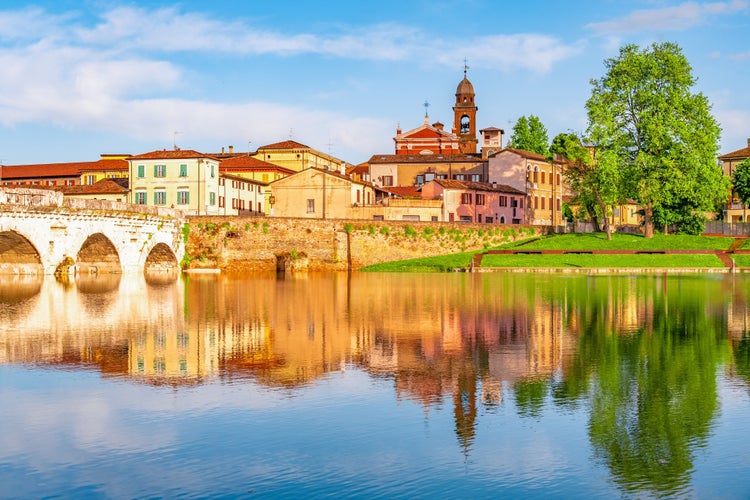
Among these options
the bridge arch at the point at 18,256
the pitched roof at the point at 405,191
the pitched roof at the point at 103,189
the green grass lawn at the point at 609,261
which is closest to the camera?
the bridge arch at the point at 18,256

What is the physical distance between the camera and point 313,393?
19.2m

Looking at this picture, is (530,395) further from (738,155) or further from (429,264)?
(738,155)

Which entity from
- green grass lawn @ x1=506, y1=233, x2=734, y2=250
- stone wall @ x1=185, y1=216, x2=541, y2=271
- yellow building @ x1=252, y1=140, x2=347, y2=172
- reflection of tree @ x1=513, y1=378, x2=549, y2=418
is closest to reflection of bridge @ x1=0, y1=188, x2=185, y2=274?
stone wall @ x1=185, y1=216, x2=541, y2=271

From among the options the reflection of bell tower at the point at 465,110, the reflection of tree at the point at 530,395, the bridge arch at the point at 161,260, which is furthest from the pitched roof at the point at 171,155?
the reflection of tree at the point at 530,395

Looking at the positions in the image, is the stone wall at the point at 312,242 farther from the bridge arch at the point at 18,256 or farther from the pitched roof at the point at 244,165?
the pitched roof at the point at 244,165

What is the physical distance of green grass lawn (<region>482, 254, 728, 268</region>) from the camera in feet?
258

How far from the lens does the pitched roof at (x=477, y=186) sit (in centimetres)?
10431

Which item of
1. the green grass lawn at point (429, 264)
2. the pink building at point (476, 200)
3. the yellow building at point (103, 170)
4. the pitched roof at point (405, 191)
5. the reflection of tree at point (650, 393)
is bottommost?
the reflection of tree at point (650, 393)

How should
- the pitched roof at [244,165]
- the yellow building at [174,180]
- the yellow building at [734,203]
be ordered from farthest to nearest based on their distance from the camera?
the yellow building at [734,203] → the pitched roof at [244,165] → the yellow building at [174,180]

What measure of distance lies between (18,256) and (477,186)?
56990 millimetres

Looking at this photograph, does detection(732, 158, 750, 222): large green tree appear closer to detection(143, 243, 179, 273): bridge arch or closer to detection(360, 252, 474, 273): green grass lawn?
detection(360, 252, 474, 273): green grass lawn

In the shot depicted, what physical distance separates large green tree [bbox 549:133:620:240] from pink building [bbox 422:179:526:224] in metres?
12.4

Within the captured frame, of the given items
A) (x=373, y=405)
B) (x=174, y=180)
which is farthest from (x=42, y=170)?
(x=373, y=405)

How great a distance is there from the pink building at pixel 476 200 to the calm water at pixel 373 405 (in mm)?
68657
